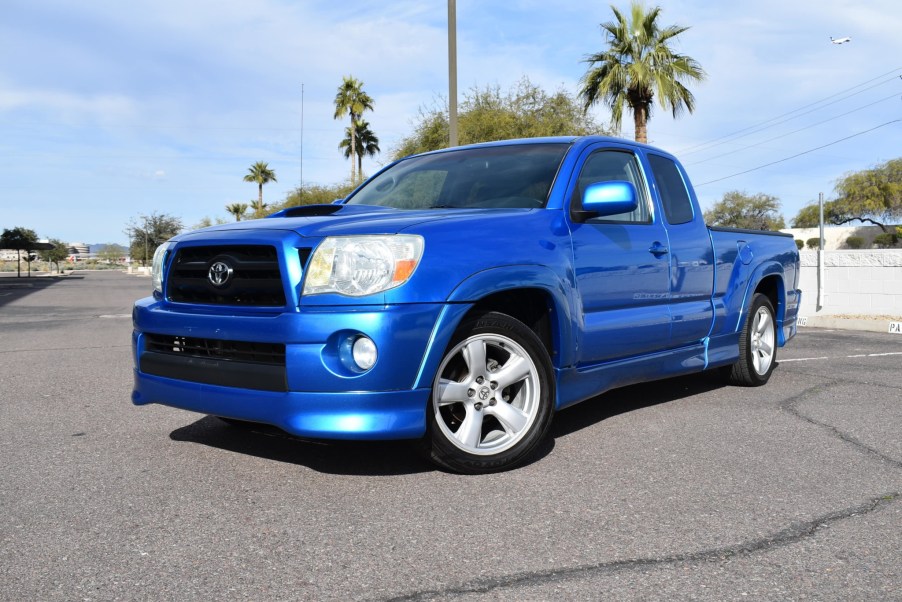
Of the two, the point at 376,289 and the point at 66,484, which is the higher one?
the point at 376,289

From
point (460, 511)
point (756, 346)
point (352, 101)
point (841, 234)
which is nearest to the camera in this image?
point (460, 511)

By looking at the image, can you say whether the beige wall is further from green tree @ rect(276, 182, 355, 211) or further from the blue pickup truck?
the blue pickup truck

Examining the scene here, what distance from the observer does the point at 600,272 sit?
15.4ft

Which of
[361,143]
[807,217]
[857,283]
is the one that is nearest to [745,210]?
[807,217]

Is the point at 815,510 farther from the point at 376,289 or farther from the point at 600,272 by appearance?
the point at 376,289

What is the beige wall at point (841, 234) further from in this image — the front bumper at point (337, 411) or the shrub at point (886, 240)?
the front bumper at point (337, 411)

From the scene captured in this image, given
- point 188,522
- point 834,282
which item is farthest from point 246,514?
point 834,282

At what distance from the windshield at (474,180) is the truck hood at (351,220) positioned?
1.24 feet

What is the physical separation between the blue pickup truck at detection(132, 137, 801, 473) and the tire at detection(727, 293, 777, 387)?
120cm

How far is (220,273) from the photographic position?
4016mm

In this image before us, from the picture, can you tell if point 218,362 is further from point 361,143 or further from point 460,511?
point 361,143

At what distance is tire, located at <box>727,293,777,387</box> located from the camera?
651 centimetres

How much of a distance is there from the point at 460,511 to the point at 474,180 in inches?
89.9

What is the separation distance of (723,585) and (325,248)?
83.9 inches
